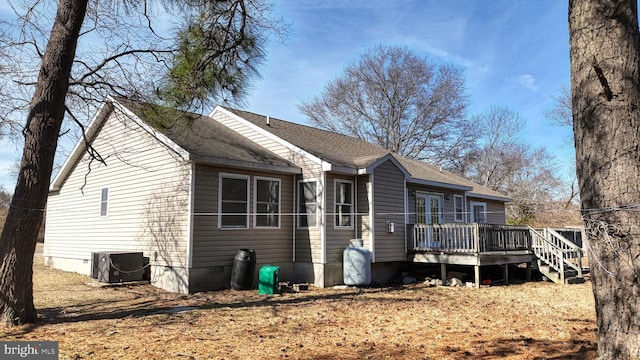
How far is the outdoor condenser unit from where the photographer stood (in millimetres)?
11016

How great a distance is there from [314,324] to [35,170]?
5.13m

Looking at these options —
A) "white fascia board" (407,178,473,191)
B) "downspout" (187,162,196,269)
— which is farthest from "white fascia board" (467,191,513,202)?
"downspout" (187,162,196,269)

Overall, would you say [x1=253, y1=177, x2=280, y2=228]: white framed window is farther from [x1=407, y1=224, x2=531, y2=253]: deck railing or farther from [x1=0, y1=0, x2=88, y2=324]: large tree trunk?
[x1=0, y1=0, x2=88, y2=324]: large tree trunk

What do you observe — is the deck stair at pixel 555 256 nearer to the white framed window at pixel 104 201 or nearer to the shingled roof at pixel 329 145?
the shingled roof at pixel 329 145

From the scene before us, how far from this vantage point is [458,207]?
59.3 feet

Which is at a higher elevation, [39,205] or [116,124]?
[116,124]

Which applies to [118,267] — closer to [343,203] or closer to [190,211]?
[190,211]

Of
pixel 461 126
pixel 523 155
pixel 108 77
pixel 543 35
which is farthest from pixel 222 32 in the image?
pixel 523 155

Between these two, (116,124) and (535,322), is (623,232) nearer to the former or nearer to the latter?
(535,322)

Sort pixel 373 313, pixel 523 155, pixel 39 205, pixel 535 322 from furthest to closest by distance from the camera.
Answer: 1. pixel 523 155
2. pixel 373 313
3. pixel 535 322
4. pixel 39 205

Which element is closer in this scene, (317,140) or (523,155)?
(317,140)

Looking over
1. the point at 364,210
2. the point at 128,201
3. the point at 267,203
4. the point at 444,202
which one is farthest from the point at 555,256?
the point at 128,201

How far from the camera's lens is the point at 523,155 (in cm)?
3672

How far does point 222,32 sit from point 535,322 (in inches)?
316
